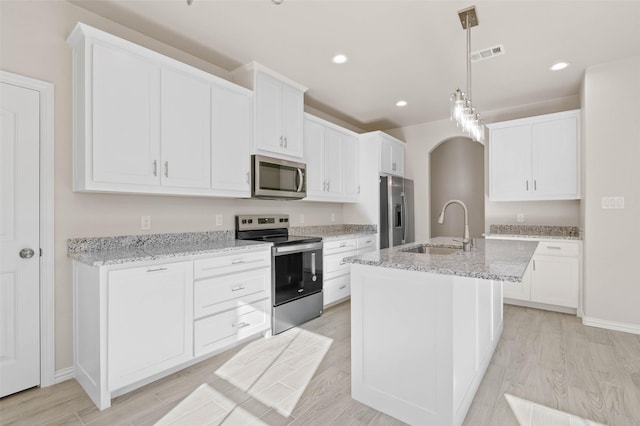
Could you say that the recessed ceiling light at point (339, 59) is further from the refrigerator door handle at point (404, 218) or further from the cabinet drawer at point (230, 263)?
the refrigerator door handle at point (404, 218)

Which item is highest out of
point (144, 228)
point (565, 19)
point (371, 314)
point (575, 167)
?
point (565, 19)

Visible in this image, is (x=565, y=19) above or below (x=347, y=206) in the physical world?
above

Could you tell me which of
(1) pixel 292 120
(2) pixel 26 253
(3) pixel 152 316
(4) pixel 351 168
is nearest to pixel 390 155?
(4) pixel 351 168

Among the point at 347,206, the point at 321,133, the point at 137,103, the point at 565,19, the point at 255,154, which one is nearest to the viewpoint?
the point at 137,103

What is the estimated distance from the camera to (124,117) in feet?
7.25

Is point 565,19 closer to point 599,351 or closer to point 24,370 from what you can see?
point 599,351

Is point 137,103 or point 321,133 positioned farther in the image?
point 321,133

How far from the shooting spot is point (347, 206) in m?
4.91

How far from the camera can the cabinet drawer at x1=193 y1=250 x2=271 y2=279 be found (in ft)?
7.77

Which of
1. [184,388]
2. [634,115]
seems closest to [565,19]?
[634,115]

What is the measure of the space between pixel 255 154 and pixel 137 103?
108cm

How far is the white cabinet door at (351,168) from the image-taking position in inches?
175

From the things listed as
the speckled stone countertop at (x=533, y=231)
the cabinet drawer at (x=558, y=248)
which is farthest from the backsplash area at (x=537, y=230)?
the cabinet drawer at (x=558, y=248)

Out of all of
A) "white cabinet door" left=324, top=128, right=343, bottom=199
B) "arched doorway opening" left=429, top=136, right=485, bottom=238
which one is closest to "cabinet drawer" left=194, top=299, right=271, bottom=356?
"white cabinet door" left=324, top=128, right=343, bottom=199
